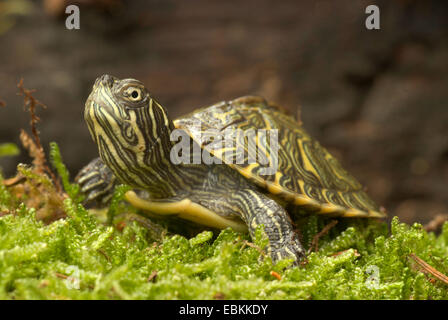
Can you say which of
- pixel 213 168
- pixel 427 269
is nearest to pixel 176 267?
pixel 213 168

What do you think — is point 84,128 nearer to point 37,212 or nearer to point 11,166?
point 11,166

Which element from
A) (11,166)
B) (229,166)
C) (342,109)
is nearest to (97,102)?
(229,166)

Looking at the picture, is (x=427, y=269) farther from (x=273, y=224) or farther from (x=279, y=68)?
(x=279, y=68)

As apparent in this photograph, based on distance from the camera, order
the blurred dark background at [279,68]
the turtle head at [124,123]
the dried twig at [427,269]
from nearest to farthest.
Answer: the dried twig at [427,269]
the turtle head at [124,123]
the blurred dark background at [279,68]

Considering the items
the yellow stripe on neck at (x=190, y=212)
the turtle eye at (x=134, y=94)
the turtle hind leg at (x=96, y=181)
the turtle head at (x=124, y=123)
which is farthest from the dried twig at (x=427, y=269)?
the turtle hind leg at (x=96, y=181)

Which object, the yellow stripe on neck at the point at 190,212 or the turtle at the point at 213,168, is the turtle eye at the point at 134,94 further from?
the yellow stripe on neck at the point at 190,212

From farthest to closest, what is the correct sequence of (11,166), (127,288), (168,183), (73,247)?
1. (11,166)
2. (168,183)
3. (73,247)
4. (127,288)
